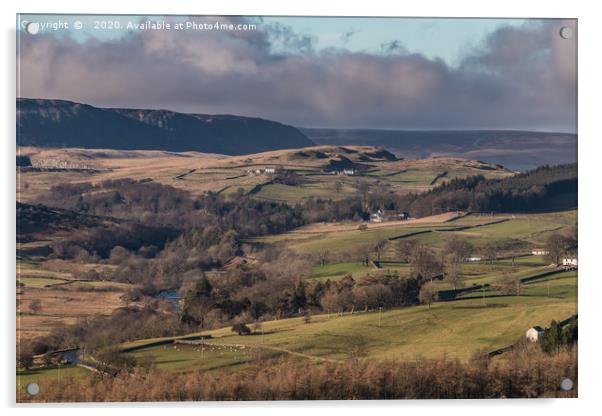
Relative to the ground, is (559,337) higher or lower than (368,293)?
lower

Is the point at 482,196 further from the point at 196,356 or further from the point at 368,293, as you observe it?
the point at 196,356

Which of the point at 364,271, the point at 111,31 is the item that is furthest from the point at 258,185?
the point at 111,31

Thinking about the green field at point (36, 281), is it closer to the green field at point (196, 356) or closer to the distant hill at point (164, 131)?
the green field at point (196, 356)

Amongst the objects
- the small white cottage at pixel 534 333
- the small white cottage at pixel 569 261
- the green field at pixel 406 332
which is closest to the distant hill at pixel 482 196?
the small white cottage at pixel 569 261

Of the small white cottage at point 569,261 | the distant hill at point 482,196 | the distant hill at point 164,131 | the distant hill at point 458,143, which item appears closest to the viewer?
the small white cottage at point 569,261

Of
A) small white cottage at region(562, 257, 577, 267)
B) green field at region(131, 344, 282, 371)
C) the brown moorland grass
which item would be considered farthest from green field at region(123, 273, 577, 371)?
the brown moorland grass

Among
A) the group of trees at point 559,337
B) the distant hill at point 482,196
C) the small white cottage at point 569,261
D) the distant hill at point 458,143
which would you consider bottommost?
the group of trees at point 559,337

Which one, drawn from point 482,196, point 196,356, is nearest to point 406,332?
point 482,196
